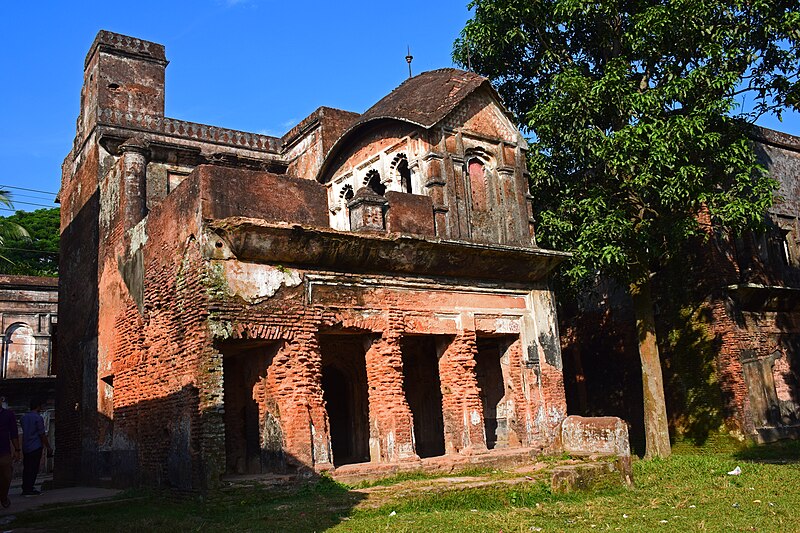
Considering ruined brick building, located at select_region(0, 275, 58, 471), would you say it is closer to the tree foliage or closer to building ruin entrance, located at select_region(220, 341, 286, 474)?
building ruin entrance, located at select_region(220, 341, 286, 474)

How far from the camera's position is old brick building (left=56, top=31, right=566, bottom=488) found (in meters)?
11.6

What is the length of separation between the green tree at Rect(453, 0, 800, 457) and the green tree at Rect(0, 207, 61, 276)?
25463 mm

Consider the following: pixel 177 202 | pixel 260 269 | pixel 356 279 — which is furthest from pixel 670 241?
pixel 177 202

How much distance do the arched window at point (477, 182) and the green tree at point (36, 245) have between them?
24.6 m

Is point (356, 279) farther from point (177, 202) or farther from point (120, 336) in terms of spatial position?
point (120, 336)

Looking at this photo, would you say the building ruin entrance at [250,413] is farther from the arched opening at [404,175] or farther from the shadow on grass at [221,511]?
the arched opening at [404,175]

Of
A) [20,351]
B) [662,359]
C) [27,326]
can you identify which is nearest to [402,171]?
[662,359]

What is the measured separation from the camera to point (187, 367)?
11.4 metres

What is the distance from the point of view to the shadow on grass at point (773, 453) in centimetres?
1469

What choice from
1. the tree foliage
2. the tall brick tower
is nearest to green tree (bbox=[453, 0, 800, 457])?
the tree foliage

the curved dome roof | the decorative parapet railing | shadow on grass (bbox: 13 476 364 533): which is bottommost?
shadow on grass (bbox: 13 476 364 533)

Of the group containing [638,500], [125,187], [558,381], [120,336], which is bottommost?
[638,500]

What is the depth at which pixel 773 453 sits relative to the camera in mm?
16031

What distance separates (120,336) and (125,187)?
291 cm
